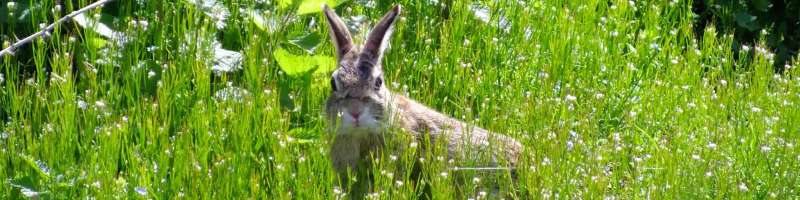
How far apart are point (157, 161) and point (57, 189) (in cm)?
49

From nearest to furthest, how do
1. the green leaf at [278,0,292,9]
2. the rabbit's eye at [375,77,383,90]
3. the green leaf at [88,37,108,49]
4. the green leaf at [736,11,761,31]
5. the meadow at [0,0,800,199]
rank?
the meadow at [0,0,800,199]
the rabbit's eye at [375,77,383,90]
the green leaf at [88,37,108,49]
the green leaf at [278,0,292,9]
the green leaf at [736,11,761,31]

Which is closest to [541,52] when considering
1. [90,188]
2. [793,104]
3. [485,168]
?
[793,104]

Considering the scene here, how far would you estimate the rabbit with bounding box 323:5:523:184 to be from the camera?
527cm

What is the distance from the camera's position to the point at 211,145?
546 cm

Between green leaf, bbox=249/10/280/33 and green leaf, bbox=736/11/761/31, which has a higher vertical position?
green leaf, bbox=736/11/761/31

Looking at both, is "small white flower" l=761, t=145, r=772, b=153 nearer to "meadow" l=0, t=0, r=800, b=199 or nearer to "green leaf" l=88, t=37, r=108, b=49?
"meadow" l=0, t=0, r=800, b=199

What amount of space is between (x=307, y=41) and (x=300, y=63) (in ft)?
0.36

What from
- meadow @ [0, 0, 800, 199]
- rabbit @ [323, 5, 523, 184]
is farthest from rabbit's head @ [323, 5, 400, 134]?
meadow @ [0, 0, 800, 199]

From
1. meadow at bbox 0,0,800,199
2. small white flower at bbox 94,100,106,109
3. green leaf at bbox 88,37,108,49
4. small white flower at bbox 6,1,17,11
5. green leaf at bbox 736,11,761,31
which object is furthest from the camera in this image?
green leaf at bbox 736,11,761,31

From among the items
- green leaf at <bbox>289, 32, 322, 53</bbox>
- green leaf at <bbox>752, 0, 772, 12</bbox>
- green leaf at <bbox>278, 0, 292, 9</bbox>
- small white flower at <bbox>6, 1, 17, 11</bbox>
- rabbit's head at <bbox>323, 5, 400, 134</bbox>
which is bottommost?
rabbit's head at <bbox>323, 5, 400, 134</bbox>

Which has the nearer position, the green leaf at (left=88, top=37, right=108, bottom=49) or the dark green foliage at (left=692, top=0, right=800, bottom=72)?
the green leaf at (left=88, top=37, right=108, bottom=49)

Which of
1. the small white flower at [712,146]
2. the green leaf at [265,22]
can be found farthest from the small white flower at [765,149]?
the green leaf at [265,22]

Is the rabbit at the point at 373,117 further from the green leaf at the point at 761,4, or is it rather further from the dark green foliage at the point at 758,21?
the green leaf at the point at 761,4

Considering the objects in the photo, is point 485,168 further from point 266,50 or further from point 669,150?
point 266,50
